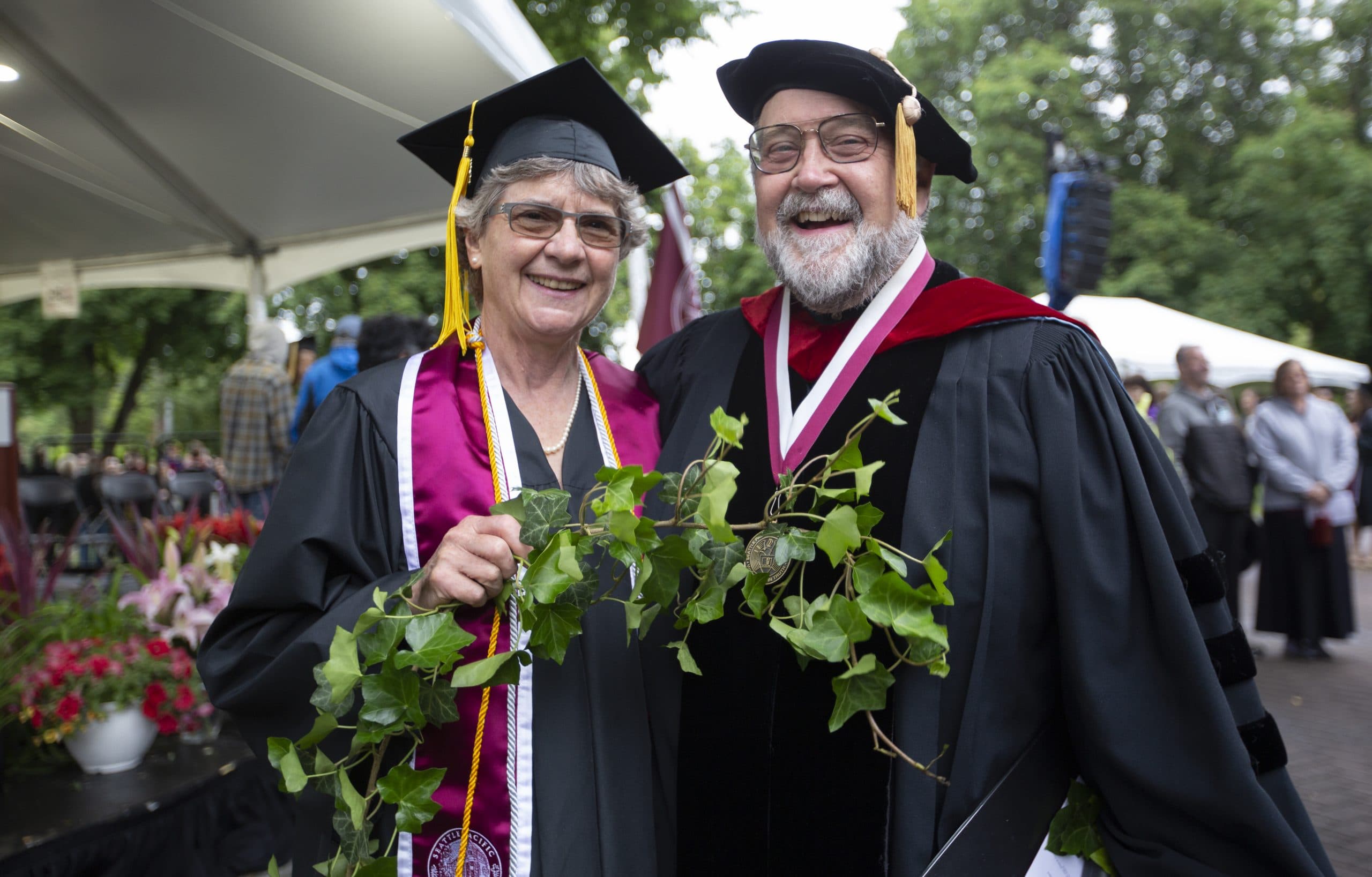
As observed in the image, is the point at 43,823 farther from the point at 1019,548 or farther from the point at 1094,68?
the point at 1094,68

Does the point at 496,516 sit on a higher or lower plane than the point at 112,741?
higher

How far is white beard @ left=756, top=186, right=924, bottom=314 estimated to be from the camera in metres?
1.83

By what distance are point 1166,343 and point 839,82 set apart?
407 inches

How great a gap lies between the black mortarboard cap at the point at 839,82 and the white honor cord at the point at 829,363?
22 cm

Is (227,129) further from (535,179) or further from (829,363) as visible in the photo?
(829,363)

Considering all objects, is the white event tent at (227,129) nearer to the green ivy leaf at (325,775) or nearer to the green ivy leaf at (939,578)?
the green ivy leaf at (325,775)

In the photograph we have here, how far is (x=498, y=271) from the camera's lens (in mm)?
1847

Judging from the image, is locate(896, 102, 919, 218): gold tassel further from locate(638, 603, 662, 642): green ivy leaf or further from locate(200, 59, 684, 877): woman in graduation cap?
locate(638, 603, 662, 642): green ivy leaf

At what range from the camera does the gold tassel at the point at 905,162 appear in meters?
1.80

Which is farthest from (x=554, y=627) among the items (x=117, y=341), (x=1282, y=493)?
(x=117, y=341)

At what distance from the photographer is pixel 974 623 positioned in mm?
1504

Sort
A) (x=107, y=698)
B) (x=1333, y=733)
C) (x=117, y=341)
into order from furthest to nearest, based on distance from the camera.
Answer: (x=117, y=341) → (x=1333, y=733) → (x=107, y=698)

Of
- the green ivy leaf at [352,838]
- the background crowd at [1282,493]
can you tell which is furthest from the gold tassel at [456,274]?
the background crowd at [1282,493]

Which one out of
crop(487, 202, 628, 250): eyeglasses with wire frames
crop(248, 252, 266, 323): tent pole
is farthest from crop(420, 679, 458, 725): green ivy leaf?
crop(248, 252, 266, 323): tent pole
